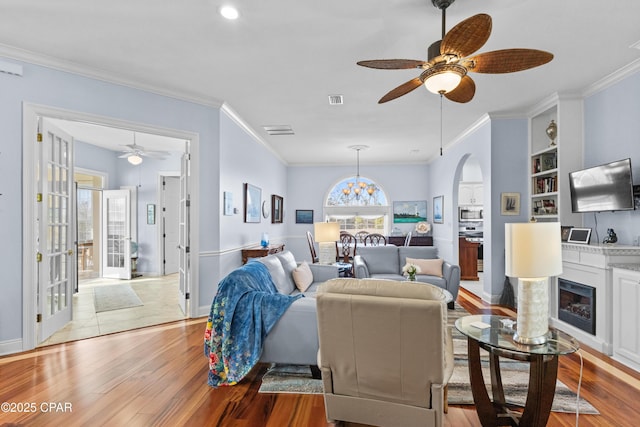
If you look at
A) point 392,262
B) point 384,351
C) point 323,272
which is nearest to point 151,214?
point 323,272

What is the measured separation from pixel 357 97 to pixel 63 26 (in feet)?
10.1

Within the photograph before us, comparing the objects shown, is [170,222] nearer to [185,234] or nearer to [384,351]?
[185,234]

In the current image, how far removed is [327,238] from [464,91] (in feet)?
9.70

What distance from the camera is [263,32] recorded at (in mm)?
2887

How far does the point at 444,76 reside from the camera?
2.35m

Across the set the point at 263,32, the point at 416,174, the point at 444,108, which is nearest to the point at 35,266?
the point at 263,32

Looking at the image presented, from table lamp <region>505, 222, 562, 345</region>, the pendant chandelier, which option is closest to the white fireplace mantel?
table lamp <region>505, 222, 562, 345</region>

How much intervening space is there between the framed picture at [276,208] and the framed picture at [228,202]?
8.78 feet

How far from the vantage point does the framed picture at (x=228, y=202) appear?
4.82 meters

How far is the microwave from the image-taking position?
8.92 metres

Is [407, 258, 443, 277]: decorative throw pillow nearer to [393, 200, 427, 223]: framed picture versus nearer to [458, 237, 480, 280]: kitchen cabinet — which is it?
[458, 237, 480, 280]: kitchen cabinet

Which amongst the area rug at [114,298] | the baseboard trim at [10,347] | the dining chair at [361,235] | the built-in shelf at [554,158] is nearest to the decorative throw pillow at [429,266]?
the built-in shelf at [554,158]

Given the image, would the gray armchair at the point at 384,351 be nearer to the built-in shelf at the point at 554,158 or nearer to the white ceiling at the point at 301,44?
the white ceiling at the point at 301,44

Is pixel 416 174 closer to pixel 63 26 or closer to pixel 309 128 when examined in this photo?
pixel 309 128
